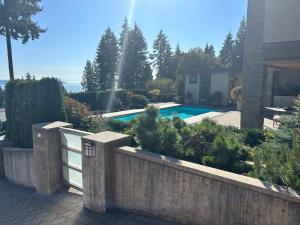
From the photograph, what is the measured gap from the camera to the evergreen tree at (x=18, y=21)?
14.7 m

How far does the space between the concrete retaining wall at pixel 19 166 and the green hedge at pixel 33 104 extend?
361mm

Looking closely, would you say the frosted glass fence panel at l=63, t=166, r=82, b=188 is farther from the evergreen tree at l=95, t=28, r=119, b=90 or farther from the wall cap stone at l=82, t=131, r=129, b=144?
the evergreen tree at l=95, t=28, r=119, b=90

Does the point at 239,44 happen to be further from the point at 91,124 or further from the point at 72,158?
the point at 72,158

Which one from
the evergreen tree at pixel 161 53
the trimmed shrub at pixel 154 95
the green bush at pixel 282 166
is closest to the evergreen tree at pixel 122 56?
the evergreen tree at pixel 161 53

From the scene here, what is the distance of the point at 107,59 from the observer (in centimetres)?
3809

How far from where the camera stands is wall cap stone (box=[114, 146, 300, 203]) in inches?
126

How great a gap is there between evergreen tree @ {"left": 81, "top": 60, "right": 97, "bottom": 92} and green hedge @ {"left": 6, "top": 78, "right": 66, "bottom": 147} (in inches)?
1386

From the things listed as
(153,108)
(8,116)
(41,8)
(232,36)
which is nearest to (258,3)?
(153,108)

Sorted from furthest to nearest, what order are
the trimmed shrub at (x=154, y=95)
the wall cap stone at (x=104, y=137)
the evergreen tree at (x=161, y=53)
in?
the evergreen tree at (x=161, y=53), the trimmed shrub at (x=154, y=95), the wall cap stone at (x=104, y=137)

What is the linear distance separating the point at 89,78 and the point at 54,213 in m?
41.2

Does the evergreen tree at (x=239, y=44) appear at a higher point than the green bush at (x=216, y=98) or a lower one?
higher

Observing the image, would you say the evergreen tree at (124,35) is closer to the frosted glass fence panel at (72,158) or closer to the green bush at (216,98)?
the green bush at (216,98)

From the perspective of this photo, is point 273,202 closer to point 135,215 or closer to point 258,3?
point 135,215

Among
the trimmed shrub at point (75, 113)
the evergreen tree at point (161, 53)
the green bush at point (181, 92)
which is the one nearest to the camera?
the trimmed shrub at point (75, 113)
